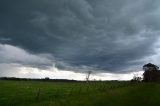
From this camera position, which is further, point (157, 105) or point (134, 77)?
point (134, 77)

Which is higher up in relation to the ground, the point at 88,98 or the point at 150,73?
the point at 150,73

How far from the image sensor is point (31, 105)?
29.7 metres

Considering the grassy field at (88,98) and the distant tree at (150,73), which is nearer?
the grassy field at (88,98)

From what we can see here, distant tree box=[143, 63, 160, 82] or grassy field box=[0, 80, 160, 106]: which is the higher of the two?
distant tree box=[143, 63, 160, 82]

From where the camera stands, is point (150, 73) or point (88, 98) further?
point (150, 73)

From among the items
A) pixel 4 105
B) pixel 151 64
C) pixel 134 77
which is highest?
pixel 151 64

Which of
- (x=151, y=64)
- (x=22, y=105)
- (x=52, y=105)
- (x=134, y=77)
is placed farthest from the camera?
(x=151, y=64)

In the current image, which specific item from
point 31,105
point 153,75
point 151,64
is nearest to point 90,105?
point 31,105

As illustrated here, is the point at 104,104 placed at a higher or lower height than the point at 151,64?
lower

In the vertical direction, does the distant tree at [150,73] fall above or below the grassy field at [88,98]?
above

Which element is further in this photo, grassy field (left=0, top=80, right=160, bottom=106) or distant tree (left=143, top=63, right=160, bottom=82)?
distant tree (left=143, top=63, right=160, bottom=82)

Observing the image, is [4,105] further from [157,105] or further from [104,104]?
[157,105]

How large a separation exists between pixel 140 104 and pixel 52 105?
9.22 metres

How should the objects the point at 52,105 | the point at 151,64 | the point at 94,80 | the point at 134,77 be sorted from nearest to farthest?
the point at 52,105, the point at 134,77, the point at 151,64, the point at 94,80
